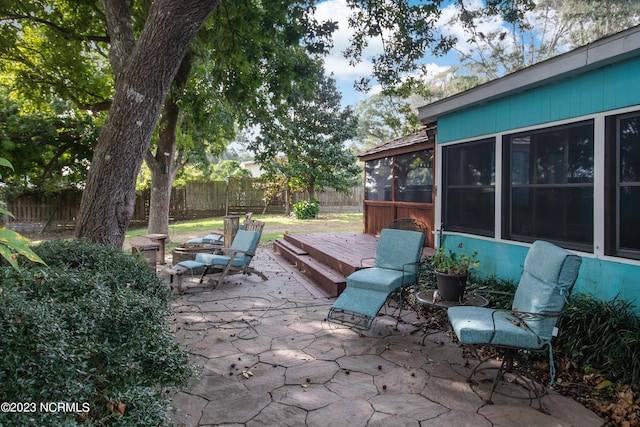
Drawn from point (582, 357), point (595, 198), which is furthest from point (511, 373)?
point (595, 198)

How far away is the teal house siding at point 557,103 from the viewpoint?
3.21 meters

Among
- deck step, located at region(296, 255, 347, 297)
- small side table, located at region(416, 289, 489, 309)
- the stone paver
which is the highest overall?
small side table, located at region(416, 289, 489, 309)

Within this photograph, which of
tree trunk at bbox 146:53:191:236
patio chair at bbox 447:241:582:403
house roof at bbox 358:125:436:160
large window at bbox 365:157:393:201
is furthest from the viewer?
tree trunk at bbox 146:53:191:236

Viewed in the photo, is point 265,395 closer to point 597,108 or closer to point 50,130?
point 597,108

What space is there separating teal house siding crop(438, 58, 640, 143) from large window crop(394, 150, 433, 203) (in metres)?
1.89

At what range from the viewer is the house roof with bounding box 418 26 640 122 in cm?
307

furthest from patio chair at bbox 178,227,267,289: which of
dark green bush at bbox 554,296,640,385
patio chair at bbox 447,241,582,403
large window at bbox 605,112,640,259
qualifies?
large window at bbox 605,112,640,259

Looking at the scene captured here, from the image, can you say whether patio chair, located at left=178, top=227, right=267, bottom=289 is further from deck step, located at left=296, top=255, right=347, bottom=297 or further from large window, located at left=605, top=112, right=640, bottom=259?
large window, located at left=605, top=112, right=640, bottom=259

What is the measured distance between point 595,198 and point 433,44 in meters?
4.53

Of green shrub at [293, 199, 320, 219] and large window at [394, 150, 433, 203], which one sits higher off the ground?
large window at [394, 150, 433, 203]

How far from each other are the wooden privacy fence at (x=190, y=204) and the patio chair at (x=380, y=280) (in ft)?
39.4

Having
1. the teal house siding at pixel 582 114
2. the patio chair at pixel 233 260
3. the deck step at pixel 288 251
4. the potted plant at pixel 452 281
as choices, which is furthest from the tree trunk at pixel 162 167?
the potted plant at pixel 452 281

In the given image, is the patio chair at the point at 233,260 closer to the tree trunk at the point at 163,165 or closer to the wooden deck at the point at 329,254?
the wooden deck at the point at 329,254

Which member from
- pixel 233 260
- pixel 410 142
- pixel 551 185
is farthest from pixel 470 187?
pixel 233 260
